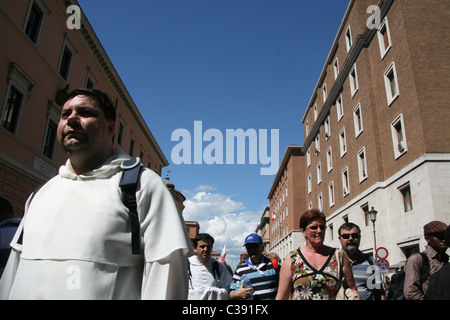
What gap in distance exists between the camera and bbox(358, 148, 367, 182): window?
2075 cm

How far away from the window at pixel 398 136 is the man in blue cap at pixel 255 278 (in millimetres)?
A: 14402

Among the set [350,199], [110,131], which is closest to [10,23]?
[110,131]

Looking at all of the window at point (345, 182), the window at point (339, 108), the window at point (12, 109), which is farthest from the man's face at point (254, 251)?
the window at point (339, 108)

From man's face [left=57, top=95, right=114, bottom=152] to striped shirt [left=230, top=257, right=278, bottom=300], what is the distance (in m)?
3.35

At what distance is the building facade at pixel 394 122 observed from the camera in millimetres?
14500

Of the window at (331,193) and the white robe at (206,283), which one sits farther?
the window at (331,193)

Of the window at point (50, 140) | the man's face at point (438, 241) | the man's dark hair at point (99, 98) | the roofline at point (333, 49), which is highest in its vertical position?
the roofline at point (333, 49)

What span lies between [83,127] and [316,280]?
2.62 meters

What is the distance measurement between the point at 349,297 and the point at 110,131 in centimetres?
268

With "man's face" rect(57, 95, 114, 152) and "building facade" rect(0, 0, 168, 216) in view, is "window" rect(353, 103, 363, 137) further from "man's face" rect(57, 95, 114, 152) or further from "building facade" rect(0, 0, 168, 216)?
"man's face" rect(57, 95, 114, 152)

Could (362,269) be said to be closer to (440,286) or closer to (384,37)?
(440,286)

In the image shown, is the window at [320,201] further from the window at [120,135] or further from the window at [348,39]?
the window at [120,135]

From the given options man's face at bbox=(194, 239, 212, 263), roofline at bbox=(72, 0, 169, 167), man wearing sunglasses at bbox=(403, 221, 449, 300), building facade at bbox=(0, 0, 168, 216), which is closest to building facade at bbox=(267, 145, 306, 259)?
roofline at bbox=(72, 0, 169, 167)

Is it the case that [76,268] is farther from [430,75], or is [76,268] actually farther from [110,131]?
[430,75]
